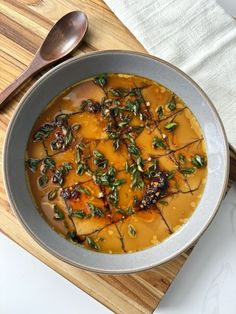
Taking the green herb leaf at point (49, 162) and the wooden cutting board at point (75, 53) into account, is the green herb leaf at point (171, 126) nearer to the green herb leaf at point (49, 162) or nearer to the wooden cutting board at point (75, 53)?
the wooden cutting board at point (75, 53)

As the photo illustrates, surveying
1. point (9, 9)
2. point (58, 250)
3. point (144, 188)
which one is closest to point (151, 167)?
point (144, 188)

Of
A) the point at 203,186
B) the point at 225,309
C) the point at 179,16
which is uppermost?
the point at 179,16

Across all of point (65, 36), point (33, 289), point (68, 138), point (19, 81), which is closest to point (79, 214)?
point (68, 138)

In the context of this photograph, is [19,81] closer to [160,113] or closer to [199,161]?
[160,113]

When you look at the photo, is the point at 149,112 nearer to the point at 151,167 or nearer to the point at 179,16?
the point at 151,167

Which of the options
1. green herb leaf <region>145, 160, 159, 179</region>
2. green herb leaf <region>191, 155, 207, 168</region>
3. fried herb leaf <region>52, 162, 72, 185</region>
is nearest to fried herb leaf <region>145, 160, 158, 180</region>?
green herb leaf <region>145, 160, 159, 179</region>

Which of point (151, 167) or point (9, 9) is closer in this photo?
point (151, 167)

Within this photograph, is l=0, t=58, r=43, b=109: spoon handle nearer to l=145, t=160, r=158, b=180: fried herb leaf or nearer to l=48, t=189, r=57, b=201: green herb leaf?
l=48, t=189, r=57, b=201: green herb leaf
